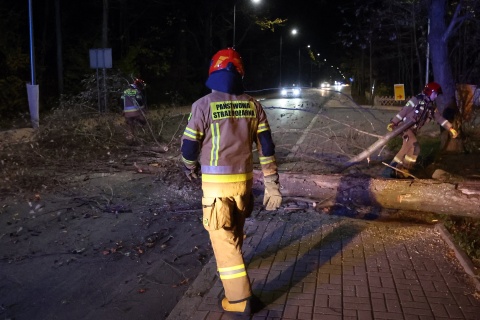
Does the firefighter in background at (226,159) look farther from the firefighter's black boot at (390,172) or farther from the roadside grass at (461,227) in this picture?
the firefighter's black boot at (390,172)

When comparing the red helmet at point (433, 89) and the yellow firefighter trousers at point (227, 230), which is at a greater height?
the red helmet at point (433, 89)

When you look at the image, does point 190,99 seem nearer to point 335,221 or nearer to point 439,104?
point 439,104

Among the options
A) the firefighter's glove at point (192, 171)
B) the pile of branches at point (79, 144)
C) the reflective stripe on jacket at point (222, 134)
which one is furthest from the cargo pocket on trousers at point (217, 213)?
the pile of branches at point (79, 144)

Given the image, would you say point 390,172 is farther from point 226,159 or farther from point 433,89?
point 226,159

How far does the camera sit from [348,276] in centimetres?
405

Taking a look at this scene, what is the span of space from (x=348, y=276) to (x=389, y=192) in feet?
6.98

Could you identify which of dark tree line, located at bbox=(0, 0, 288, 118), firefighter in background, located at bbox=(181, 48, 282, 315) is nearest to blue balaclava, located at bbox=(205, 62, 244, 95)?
firefighter in background, located at bbox=(181, 48, 282, 315)

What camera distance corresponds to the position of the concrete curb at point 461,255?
12.9 ft

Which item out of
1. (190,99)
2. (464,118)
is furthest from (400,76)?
(464,118)

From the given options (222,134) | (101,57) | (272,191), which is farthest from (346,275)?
(101,57)

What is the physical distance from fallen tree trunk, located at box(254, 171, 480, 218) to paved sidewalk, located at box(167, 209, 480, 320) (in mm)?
381

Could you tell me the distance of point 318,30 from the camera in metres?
48.5

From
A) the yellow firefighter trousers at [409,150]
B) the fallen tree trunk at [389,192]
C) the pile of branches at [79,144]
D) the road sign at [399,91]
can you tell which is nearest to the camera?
the fallen tree trunk at [389,192]

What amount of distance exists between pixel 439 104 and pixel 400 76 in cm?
3037
